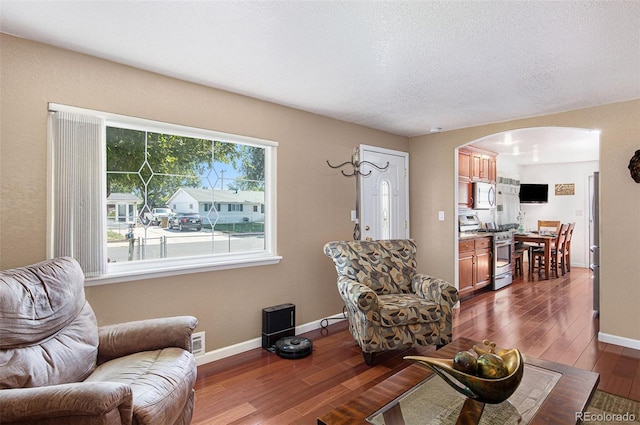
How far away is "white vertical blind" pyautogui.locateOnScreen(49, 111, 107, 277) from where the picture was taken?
84.7 inches

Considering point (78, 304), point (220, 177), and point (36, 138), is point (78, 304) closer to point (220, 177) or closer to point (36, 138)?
point (36, 138)

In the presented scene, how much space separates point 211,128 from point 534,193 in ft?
24.7

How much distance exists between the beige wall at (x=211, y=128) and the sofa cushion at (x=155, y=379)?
75 cm

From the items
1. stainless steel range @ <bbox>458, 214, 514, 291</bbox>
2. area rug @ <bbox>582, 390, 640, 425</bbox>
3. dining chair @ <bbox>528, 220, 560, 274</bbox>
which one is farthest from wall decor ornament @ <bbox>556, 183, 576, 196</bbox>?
area rug @ <bbox>582, 390, 640, 425</bbox>

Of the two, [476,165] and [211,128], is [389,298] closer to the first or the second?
[211,128]

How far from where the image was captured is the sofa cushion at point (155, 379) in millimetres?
1436

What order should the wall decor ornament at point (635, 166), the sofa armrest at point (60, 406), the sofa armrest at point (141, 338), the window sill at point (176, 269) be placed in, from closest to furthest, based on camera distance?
the sofa armrest at point (60, 406), the sofa armrest at point (141, 338), the window sill at point (176, 269), the wall decor ornament at point (635, 166)

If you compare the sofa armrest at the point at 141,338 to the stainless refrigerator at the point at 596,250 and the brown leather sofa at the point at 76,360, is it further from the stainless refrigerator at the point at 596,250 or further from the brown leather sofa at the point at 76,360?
the stainless refrigerator at the point at 596,250

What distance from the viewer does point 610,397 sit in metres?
2.30

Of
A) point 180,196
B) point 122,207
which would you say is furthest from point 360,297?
point 122,207

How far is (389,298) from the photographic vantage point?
3.14 meters

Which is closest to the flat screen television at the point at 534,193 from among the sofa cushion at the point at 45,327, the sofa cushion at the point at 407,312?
the sofa cushion at the point at 407,312

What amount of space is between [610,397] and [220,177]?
10.8 ft

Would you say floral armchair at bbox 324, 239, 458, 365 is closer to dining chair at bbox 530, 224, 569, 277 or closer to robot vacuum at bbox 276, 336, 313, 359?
robot vacuum at bbox 276, 336, 313, 359
